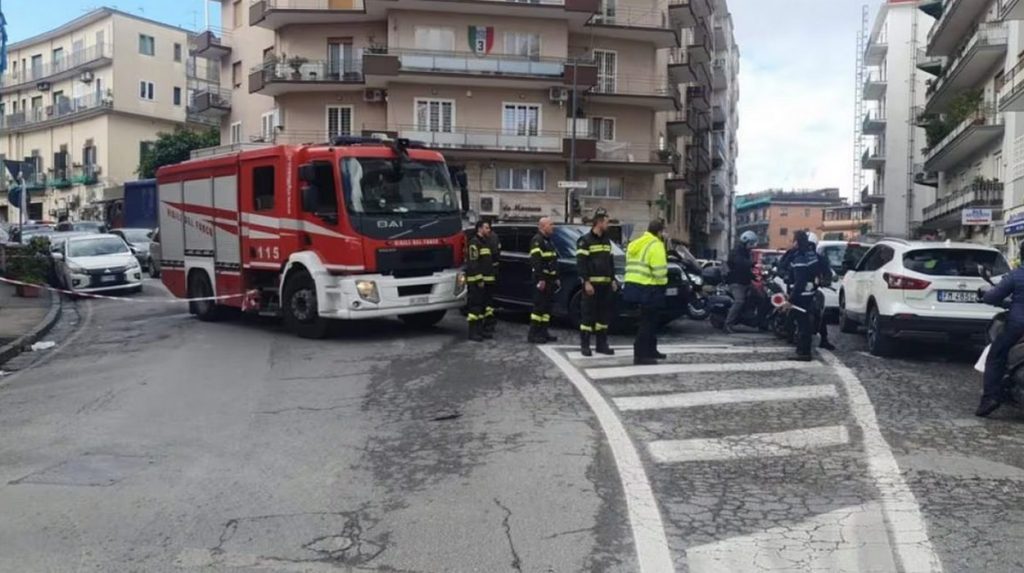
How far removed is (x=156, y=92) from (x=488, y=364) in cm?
5961

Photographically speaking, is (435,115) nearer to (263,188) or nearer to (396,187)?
(263,188)

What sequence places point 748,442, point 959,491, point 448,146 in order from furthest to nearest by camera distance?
point 448,146 < point 748,442 < point 959,491

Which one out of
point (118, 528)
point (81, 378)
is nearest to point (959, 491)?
point (118, 528)

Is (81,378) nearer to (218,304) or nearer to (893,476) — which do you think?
(218,304)

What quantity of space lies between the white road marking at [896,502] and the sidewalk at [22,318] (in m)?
10.7

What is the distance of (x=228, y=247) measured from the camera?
47.9 feet

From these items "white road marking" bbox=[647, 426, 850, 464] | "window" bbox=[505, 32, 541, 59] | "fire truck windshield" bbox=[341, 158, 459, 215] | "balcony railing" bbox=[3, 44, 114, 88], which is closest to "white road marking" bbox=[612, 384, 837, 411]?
"white road marking" bbox=[647, 426, 850, 464]

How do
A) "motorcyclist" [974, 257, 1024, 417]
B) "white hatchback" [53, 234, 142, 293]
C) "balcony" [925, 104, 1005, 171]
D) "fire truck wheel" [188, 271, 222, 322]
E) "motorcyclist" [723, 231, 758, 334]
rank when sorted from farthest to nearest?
"balcony" [925, 104, 1005, 171] → "white hatchback" [53, 234, 142, 293] → "fire truck wheel" [188, 271, 222, 322] → "motorcyclist" [723, 231, 758, 334] → "motorcyclist" [974, 257, 1024, 417]

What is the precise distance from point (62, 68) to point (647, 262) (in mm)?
65471

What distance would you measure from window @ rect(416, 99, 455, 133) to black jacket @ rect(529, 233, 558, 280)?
2835 cm

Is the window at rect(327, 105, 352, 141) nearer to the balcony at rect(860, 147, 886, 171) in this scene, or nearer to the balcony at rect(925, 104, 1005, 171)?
the balcony at rect(925, 104, 1005, 171)

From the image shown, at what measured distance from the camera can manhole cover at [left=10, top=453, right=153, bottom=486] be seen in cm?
646

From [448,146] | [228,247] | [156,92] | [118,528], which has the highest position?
[156,92]

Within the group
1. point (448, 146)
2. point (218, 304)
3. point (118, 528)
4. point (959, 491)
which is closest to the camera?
point (118, 528)
